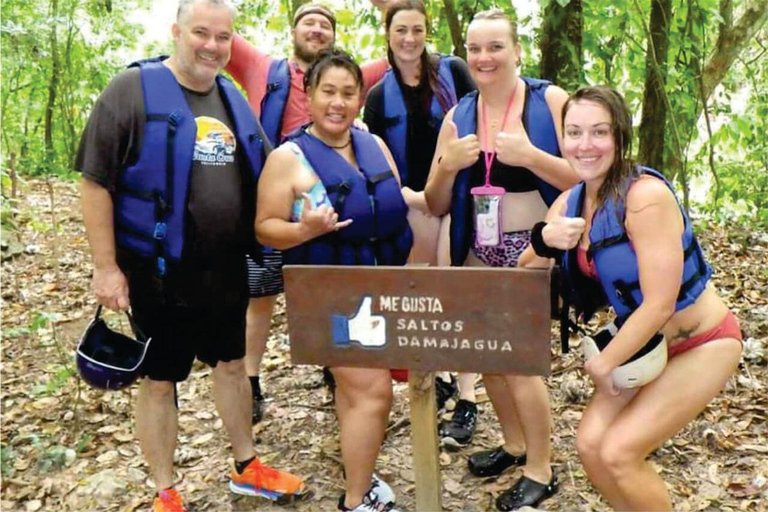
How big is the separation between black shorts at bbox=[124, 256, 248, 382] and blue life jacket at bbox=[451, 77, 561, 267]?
1069 mm

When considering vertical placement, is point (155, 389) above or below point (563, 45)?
below

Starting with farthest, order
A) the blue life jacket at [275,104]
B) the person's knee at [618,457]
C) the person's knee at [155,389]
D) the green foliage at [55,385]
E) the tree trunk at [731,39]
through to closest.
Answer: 1. the tree trunk at [731,39]
2. the green foliage at [55,385]
3. the blue life jacket at [275,104]
4. the person's knee at [155,389]
5. the person's knee at [618,457]

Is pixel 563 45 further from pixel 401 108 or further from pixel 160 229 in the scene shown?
pixel 160 229

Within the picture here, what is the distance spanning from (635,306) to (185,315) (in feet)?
6.55

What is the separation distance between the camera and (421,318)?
274 centimetres

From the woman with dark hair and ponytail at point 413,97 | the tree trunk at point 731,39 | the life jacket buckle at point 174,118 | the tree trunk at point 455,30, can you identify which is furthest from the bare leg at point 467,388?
the tree trunk at point 731,39

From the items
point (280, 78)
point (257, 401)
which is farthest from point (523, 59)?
point (257, 401)

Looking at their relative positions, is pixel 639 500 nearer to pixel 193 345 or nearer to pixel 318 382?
pixel 193 345

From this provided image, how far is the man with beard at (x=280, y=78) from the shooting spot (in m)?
4.15

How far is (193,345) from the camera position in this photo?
11.5ft

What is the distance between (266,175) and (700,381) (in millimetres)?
1968

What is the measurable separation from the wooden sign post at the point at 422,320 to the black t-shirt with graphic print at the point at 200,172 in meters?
0.67

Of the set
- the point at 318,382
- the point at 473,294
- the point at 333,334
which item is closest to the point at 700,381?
the point at 473,294

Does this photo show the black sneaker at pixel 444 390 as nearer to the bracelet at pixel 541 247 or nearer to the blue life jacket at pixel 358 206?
the blue life jacket at pixel 358 206
